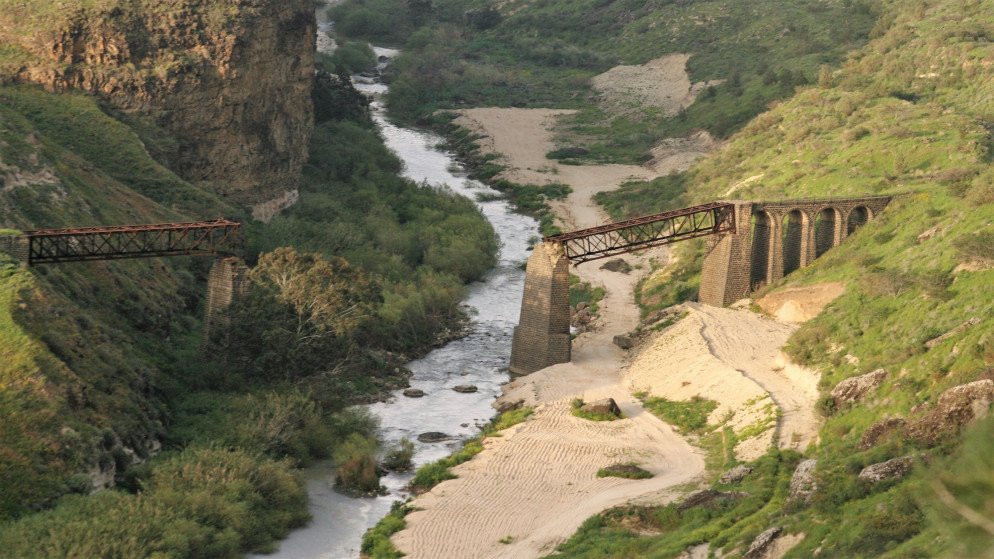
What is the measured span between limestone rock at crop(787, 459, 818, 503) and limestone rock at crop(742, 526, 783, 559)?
204 cm

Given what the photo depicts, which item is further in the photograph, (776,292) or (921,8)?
(921,8)

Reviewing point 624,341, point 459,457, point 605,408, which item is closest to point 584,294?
point 624,341

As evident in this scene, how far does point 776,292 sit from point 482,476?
19881mm

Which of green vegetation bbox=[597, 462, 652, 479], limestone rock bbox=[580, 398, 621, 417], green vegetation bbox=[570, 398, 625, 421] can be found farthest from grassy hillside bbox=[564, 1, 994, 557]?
green vegetation bbox=[570, 398, 625, 421]

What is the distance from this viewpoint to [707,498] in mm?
32125

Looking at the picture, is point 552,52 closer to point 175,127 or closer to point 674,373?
point 175,127

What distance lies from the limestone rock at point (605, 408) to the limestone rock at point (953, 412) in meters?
16.2

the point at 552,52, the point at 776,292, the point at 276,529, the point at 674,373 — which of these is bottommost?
the point at 276,529

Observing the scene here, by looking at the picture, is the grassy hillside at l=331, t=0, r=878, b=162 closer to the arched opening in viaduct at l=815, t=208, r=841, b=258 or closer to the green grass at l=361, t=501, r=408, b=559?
the arched opening in viaduct at l=815, t=208, r=841, b=258

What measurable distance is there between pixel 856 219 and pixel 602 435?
68.4 ft

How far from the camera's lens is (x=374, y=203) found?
3086 inches

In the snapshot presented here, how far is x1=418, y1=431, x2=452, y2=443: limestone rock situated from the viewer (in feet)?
144

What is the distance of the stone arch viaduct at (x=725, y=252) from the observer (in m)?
51.2

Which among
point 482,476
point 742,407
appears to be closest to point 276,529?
point 482,476
